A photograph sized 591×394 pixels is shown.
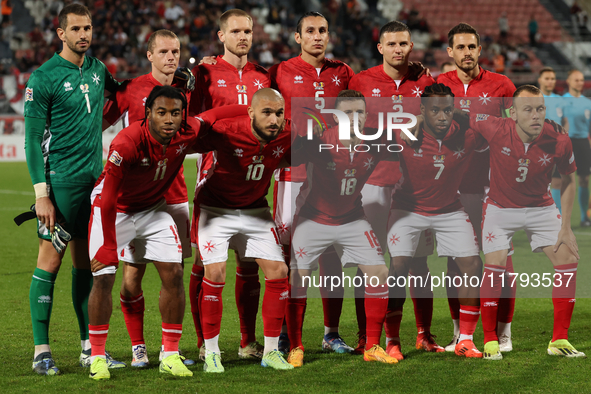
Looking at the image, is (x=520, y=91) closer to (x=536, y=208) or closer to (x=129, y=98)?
(x=536, y=208)

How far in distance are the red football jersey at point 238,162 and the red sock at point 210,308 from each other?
56 centimetres

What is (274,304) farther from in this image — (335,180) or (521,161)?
(521,161)

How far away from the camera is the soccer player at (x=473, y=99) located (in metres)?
5.23

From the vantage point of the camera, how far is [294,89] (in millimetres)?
5371

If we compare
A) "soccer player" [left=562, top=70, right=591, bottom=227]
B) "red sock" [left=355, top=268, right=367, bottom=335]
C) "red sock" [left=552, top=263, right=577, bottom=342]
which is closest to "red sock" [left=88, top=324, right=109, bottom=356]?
"red sock" [left=355, top=268, right=367, bottom=335]

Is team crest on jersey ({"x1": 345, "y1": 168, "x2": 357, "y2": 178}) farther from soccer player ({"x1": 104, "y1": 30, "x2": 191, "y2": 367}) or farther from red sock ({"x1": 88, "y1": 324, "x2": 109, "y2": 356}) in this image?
red sock ({"x1": 88, "y1": 324, "x2": 109, "y2": 356})

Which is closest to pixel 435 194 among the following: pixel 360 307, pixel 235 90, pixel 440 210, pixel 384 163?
pixel 440 210

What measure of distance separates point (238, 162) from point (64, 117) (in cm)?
119

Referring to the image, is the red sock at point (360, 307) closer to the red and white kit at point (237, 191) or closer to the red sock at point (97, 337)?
the red and white kit at point (237, 191)

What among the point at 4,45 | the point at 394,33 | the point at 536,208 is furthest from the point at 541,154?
the point at 4,45

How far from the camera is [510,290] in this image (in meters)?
5.18

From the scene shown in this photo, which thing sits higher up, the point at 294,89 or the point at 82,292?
the point at 294,89

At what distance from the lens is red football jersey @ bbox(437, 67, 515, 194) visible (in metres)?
5.23

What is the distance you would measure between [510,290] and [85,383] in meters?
3.07
